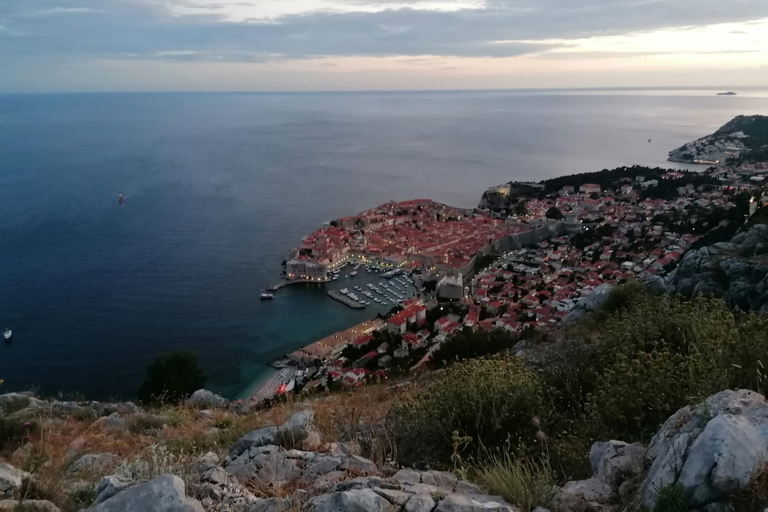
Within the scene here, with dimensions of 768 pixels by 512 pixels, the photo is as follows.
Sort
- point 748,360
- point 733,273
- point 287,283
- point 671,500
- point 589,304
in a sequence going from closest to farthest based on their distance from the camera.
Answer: point 671,500
point 748,360
point 733,273
point 589,304
point 287,283

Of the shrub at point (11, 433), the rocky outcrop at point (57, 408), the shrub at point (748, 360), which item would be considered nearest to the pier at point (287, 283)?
the rocky outcrop at point (57, 408)

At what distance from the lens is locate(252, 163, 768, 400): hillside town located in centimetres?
1590

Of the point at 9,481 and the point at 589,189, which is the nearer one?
the point at 9,481

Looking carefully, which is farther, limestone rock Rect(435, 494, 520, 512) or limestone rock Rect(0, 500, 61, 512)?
limestone rock Rect(0, 500, 61, 512)

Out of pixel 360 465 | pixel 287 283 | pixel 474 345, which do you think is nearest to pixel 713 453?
pixel 360 465

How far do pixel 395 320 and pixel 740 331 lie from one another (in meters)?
15.2

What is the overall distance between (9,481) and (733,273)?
1056 cm

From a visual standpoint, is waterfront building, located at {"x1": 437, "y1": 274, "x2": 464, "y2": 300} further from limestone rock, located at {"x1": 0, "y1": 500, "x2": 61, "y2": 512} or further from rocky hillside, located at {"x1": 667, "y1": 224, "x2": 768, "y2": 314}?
limestone rock, located at {"x1": 0, "y1": 500, "x2": 61, "y2": 512}

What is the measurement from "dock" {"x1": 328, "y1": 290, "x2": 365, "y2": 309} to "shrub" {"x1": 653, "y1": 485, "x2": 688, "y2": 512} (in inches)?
834

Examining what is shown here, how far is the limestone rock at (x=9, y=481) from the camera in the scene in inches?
94.6

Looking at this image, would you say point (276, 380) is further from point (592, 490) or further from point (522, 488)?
point (522, 488)

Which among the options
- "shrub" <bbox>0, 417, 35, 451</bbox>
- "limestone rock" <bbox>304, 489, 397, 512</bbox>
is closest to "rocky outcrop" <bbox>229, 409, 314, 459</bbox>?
"limestone rock" <bbox>304, 489, 397, 512</bbox>

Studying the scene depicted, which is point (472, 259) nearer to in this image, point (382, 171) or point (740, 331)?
point (740, 331)

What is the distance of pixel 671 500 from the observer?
1702 millimetres
